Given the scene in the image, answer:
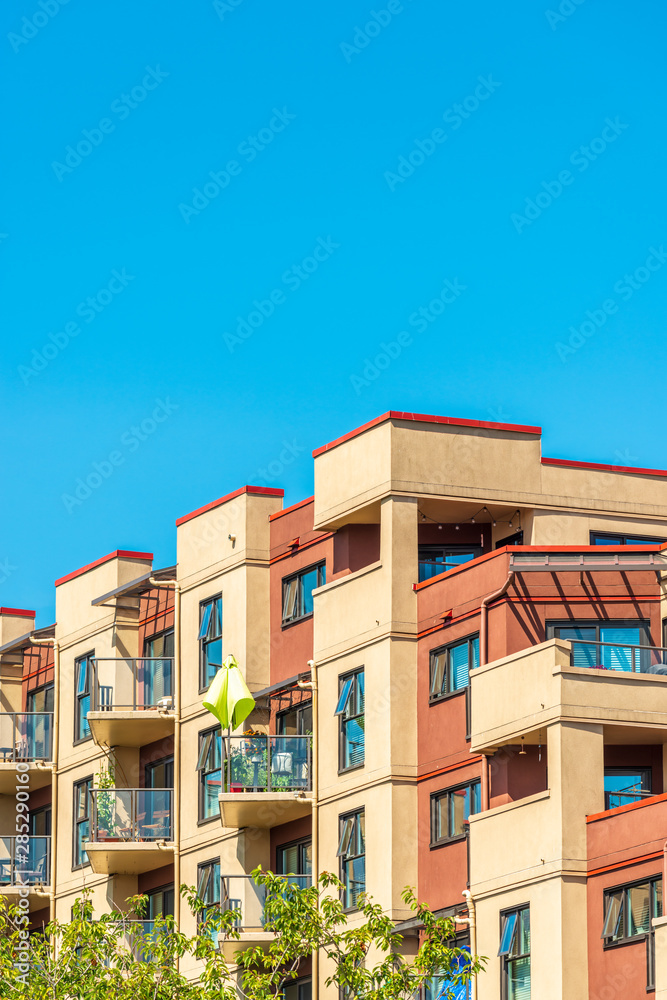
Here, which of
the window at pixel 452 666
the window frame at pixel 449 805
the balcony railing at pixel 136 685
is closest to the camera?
the window frame at pixel 449 805

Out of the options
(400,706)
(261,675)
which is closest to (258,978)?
(400,706)

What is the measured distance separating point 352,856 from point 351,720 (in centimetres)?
308

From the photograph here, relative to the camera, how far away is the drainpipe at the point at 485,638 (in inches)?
1722

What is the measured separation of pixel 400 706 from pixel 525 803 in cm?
605

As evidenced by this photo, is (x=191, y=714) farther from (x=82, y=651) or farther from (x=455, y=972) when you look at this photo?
(x=455, y=972)

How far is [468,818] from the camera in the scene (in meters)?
44.5

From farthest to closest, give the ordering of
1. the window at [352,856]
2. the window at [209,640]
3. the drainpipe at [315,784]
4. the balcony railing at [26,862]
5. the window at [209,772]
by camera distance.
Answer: the balcony railing at [26,862], the window at [209,640], the window at [209,772], the drainpipe at [315,784], the window at [352,856]

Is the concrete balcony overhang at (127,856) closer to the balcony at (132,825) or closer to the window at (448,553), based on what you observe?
the balcony at (132,825)

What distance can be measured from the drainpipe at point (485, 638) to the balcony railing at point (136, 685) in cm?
1377

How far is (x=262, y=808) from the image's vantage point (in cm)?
5072

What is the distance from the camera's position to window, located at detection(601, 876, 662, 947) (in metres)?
38.8

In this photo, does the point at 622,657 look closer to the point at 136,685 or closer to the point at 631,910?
the point at 631,910

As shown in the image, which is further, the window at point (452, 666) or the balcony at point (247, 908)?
the balcony at point (247, 908)

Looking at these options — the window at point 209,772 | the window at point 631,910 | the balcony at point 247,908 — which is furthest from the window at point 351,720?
the window at point 631,910
